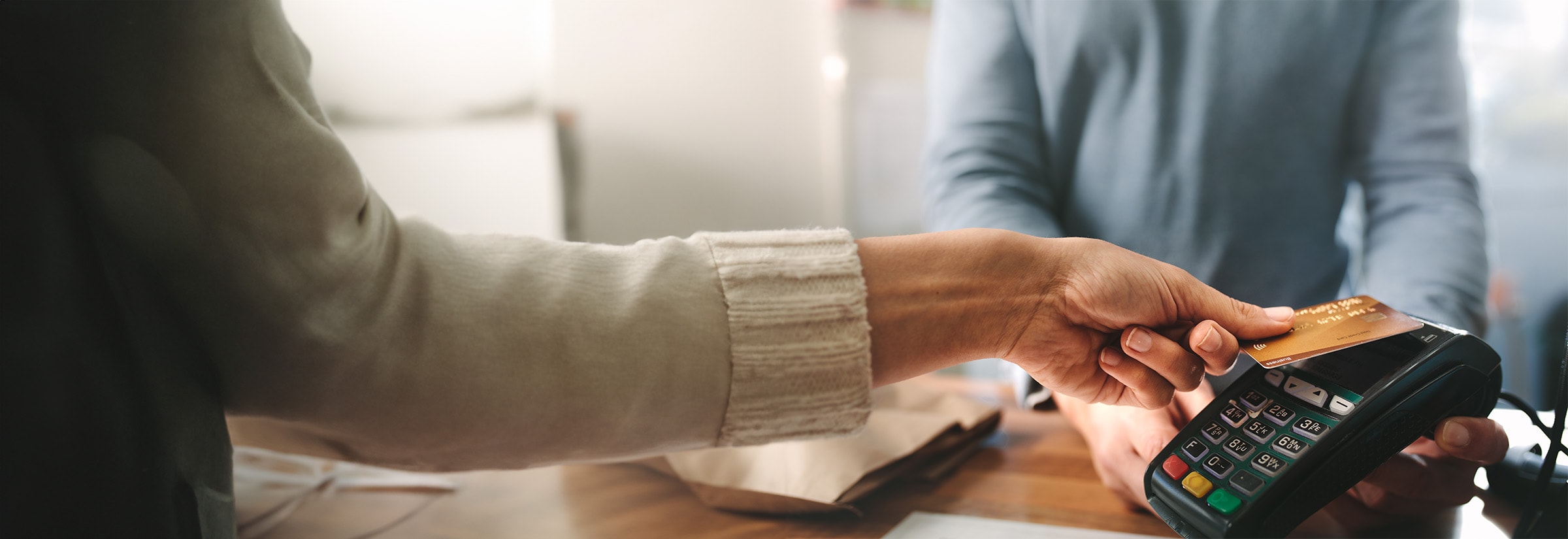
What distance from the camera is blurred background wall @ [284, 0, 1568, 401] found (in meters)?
0.38

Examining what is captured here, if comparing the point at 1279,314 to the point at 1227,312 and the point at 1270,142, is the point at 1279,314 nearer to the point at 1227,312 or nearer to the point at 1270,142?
the point at 1227,312

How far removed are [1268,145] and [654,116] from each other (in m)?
0.36

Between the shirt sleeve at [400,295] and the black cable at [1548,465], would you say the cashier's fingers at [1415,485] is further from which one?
the shirt sleeve at [400,295]

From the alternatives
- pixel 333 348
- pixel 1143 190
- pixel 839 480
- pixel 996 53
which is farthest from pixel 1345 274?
pixel 333 348

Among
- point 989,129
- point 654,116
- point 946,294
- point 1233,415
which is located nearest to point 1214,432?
point 1233,415

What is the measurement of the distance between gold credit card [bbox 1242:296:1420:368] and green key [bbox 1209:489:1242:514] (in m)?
0.05

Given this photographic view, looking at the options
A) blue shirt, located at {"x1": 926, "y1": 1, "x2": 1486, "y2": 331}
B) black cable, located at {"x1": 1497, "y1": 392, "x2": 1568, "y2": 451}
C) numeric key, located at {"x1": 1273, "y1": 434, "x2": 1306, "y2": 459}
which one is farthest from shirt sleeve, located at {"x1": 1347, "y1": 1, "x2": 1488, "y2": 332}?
numeric key, located at {"x1": 1273, "y1": 434, "x2": 1306, "y2": 459}

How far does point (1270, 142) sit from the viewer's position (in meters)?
0.42

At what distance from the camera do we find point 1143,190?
1.44 ft

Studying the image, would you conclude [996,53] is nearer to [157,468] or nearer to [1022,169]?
[1022,169]

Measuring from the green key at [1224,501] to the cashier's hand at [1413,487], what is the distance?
0.21ft

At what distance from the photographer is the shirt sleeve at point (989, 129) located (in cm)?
46

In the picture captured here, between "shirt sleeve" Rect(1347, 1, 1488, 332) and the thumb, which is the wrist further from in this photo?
"shirt sleeve" Rect(1347, 1, 1488, 332)

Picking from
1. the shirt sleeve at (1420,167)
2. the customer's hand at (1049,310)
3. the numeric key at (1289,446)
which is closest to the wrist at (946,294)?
the customer's hand at (1049,310)
